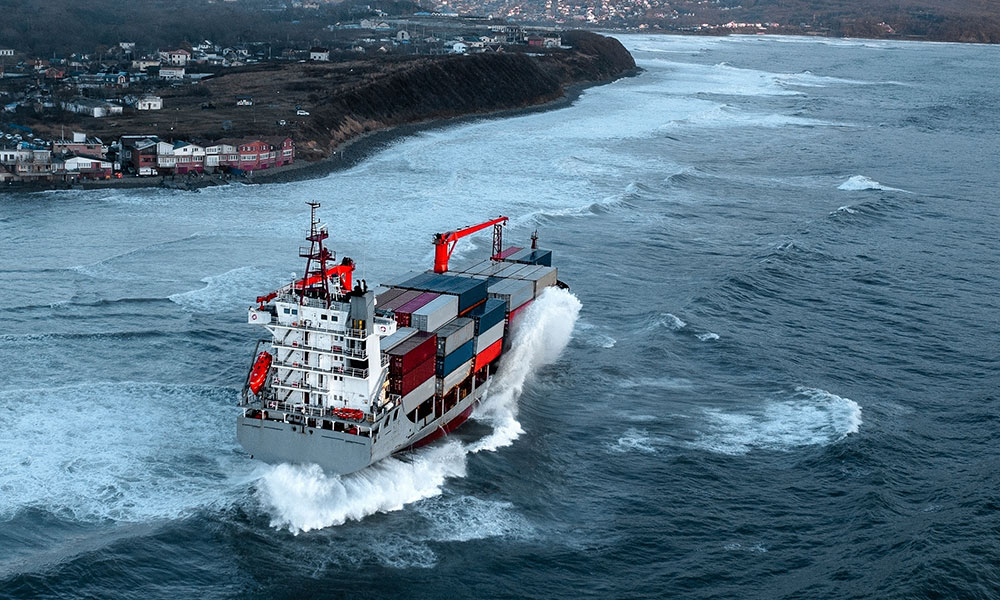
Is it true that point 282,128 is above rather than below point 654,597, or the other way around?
above

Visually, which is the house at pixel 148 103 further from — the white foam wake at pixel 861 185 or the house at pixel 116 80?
the white foam wake at pixel 861 185

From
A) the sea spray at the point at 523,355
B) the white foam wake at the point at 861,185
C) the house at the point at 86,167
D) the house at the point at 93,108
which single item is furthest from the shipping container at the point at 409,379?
the house at the point at 93,108

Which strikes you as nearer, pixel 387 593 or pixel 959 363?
pixel 387 593

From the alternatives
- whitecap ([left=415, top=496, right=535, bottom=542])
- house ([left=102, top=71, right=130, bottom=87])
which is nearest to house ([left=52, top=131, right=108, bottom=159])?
house ([left=102, top=71, right=130, bottom=87])

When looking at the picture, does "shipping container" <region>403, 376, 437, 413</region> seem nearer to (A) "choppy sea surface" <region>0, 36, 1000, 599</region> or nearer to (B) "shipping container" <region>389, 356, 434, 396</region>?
(B) "shipping container" <region>389, 356, 434, 396</region>

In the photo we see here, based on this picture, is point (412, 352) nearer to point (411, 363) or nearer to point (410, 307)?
point (411, 363)

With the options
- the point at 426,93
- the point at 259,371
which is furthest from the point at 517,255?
the point at 426,93

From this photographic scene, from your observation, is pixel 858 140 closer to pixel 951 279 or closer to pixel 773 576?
pixel 951 279

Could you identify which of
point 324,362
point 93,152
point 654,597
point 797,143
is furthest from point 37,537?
point 797,143
